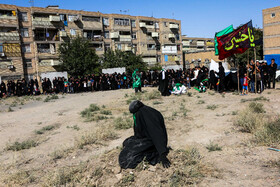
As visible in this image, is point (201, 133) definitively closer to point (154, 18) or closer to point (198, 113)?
point (198, 113)

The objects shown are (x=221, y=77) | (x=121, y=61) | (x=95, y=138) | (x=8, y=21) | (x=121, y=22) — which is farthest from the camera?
(x=121, y=22)

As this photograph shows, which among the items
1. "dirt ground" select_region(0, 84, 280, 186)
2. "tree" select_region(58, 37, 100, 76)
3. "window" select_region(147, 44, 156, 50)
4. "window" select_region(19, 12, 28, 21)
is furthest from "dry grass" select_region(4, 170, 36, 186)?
"window" select_region(147, 44, 156, 50)

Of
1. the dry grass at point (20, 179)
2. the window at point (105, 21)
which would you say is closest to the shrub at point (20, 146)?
the dry grass at point (20, 179)

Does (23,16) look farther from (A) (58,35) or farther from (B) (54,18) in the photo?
(A) (58,35)

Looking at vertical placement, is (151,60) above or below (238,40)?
above

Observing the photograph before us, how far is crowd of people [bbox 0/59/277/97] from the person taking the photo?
13.2 metres

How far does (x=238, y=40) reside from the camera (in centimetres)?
1249

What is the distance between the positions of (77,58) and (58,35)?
24.3 feet

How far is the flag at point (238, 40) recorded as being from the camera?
40.2ft

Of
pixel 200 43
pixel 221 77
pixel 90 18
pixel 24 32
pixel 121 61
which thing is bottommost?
pixel 221 77

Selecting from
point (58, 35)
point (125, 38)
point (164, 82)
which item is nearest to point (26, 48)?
point (58, 35)

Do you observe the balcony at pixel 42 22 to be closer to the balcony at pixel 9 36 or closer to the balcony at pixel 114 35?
the balcony at pixel 9 36

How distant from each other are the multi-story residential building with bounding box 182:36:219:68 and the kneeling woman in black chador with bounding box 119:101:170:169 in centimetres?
4403

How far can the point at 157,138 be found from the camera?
12.8 ft
